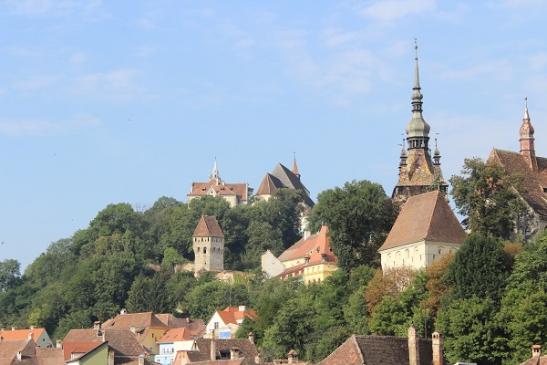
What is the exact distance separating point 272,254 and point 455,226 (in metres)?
64.4

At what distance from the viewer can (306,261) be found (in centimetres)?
13588

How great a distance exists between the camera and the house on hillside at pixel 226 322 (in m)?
114

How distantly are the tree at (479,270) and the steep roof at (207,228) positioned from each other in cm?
7869

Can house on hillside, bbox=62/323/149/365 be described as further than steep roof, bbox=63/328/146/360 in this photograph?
No

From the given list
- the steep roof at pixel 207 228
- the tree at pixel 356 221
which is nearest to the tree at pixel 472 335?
the tree at pixel 356 221

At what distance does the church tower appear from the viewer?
109 m

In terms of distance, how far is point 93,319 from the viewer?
135 meters

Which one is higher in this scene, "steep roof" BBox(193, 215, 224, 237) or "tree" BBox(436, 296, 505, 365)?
"steep roof" BBox(193, 215, 224, 237)

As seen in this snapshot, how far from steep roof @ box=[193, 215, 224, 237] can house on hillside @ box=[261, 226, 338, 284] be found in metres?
8.07

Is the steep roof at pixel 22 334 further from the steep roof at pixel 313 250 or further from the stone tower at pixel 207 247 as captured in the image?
the stone tower at pixel 207 247

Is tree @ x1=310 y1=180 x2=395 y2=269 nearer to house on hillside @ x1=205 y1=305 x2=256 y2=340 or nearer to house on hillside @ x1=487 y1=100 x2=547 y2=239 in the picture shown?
house on hillside @ x1=487 y1=100 x2=547 y2=239

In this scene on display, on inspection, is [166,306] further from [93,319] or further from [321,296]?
[321,296]

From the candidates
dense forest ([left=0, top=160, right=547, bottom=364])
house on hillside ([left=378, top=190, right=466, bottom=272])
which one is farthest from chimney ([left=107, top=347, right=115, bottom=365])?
house on hillside ([left=378, top=190, right=466, bottom=272])

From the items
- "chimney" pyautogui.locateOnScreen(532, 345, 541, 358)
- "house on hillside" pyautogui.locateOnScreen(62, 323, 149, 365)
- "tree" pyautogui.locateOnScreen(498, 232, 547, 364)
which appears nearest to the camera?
"chimney" pyautogui.locateOnScreen(532, 345, 541, 358)
